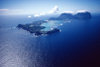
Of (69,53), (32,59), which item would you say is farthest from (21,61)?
(69,53)

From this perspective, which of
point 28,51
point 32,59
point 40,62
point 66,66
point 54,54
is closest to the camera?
point 66,66

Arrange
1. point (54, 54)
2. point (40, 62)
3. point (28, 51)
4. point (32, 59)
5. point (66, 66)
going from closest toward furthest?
point (66, 66), point (40, 62), point (32, 59), point (54, 54), point (28, 51)

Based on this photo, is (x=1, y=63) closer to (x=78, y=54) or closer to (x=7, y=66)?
(x=7, y=66)

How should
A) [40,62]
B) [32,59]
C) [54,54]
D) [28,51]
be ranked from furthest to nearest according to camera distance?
1. [28,51]
2. [54,54]
3. [32,59]
4. [40,62]

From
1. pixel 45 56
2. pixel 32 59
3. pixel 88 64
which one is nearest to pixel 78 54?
pixel 88 64

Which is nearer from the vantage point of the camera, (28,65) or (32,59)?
(28,65)

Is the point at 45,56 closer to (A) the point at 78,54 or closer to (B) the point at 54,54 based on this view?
(B) the point at 54,54

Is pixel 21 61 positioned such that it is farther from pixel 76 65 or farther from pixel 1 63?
pixel 76 65

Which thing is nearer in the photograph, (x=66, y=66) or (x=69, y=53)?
(x=66, y=66)
